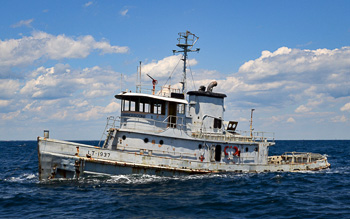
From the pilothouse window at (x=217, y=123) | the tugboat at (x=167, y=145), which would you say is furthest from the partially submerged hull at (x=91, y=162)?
the pilothouse window at (x=217, y=123)

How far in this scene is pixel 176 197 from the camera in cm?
1591

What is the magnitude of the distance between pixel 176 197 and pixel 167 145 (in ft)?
17.3

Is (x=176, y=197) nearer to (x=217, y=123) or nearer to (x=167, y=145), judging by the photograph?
(x=167, y=145)

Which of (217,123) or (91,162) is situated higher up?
(217,123)

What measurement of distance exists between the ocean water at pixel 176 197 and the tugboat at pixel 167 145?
69 centimetres

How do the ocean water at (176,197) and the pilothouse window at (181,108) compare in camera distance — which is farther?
the pilothouse window at (181,108)

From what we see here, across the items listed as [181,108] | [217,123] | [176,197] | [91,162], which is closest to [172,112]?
[181,108]

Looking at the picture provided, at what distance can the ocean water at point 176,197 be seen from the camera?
538 inches

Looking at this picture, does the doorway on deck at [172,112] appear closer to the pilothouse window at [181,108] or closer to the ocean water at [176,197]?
the pilothouse window at [181,108]

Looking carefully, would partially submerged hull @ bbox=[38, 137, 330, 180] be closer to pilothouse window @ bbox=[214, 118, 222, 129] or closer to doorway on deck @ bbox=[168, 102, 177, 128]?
doorway on deck @ bbox=[168, 102, 177, 128]

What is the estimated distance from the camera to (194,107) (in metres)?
23.1

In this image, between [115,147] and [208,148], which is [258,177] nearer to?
[208,148]

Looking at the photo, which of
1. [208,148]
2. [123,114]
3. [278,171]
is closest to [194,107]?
[208,148]

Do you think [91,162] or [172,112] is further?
[172,112]
